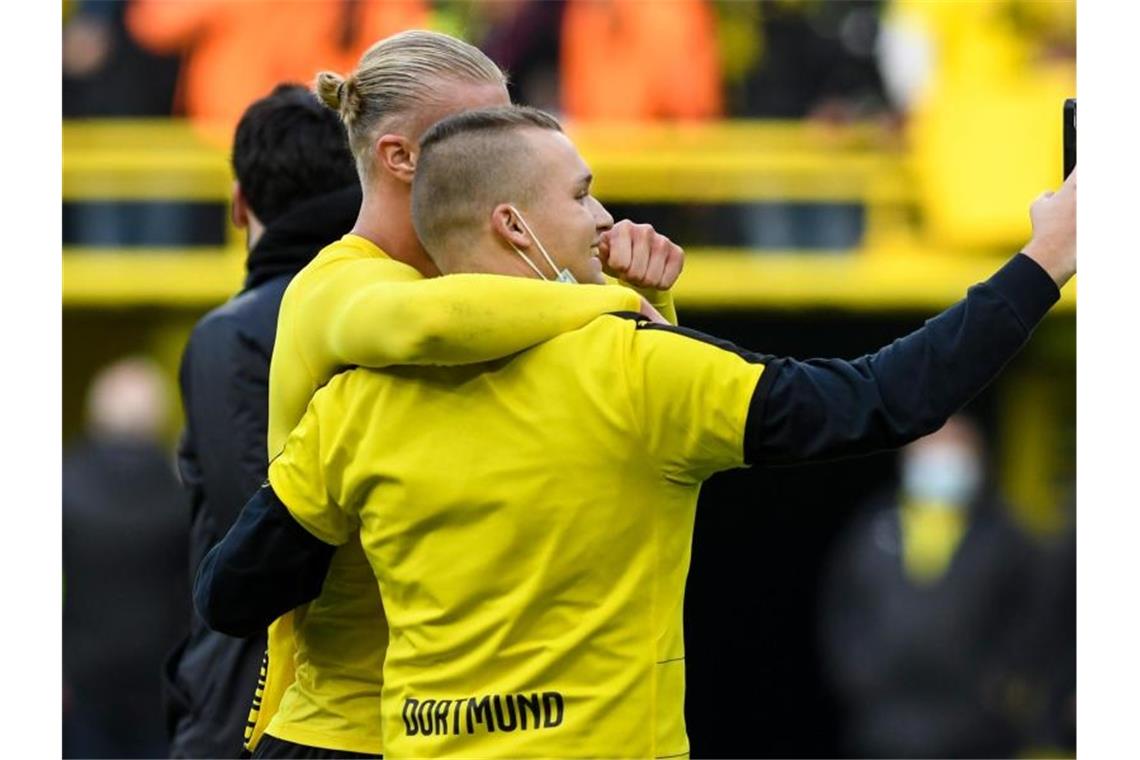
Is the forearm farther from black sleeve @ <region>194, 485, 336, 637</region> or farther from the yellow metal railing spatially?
the yellow metal railing

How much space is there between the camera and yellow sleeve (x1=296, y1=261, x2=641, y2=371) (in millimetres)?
2686

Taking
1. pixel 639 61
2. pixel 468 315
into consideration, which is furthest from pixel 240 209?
pixel 639 61

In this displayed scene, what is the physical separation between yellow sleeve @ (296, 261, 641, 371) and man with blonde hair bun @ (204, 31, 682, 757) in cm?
6

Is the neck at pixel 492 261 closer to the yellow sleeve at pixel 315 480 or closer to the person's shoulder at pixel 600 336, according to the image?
the person's shoulder at pixel 600 336

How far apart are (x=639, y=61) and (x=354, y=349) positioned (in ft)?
26.2

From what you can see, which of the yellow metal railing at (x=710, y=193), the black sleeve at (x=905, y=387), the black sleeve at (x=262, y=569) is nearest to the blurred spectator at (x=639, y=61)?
the yellow metal railing at (x=710, y=193)

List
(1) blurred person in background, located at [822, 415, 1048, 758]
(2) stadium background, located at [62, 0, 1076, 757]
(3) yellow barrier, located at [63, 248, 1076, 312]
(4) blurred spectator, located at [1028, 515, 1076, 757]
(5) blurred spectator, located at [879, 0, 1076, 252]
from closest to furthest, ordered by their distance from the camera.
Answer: (1) blurred person in background, located at [822, 415, 1048, 758] < (4) blurred spectator, located at [1028, 515, 1076, 757] < (3) yellow barrier, located at [63, 248, 1076, 312] < (2) stadium background, located at [62, 0, 1076, 757] < (5) blurred spectator, located at [879, 0, 1076, 252]

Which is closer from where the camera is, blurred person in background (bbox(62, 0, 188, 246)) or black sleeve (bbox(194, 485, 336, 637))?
black sleeve (bbox(194, 485, 336, 637))

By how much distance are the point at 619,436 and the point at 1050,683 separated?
7451 mm

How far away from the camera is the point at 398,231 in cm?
304

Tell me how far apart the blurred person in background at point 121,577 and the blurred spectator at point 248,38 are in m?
1.72

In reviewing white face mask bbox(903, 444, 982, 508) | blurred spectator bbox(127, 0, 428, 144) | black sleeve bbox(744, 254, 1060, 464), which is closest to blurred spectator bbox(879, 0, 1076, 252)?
white face mask bbox(903, 444, 982, 508)

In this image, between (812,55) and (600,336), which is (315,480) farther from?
(812,55)

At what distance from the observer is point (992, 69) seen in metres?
10.6
